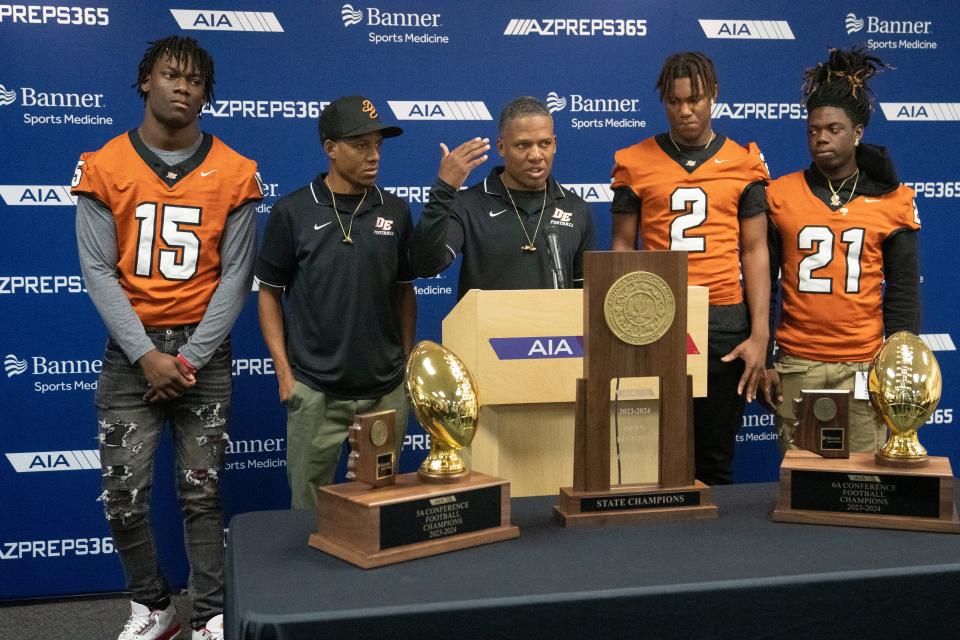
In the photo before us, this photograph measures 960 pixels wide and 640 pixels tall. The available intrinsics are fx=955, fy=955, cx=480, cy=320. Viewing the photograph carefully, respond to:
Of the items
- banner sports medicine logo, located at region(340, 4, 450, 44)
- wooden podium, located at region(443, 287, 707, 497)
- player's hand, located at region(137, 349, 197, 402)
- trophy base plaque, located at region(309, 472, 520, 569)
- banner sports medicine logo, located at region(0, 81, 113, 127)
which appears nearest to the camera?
trophy base plaque, located at region(309, 472, 520, 569)

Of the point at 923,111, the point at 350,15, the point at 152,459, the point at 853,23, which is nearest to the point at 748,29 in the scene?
the point at 853,23

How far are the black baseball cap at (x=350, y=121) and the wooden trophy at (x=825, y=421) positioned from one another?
126 centimetres

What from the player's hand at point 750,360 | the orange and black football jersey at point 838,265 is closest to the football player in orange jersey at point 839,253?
the orange and black football jersey at point 838,265

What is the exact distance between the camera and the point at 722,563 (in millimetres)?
1310

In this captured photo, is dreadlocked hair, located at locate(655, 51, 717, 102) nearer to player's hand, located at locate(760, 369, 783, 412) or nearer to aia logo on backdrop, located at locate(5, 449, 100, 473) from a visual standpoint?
player's hand, located at locate(760, 369, 783, 412)

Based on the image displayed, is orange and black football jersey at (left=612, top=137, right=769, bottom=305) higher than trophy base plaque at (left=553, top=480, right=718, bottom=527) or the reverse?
higher

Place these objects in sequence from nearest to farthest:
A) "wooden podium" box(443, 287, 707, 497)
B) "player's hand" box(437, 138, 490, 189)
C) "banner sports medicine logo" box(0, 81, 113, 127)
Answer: "wooden podium" box(443, 287, 707, 497)
"player's hand" box(437, 138, 490, 189)
"banner sports medicine logo" box(0, 81, 113, 127)

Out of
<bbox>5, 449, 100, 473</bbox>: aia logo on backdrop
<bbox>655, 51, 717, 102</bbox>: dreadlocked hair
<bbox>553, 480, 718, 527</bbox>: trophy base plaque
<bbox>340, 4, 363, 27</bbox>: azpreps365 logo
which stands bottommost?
<bbox>5, 449, 100, 473</bbox>: aia logo on backdrop

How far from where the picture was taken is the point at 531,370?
1.80 metres

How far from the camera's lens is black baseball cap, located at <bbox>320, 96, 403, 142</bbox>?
2373mm

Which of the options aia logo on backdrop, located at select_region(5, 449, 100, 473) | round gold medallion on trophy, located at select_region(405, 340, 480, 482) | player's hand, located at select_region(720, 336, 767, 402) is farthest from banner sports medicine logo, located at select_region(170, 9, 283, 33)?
round gold medallion on trophy, located at select_region(405, 340, 480, 482)

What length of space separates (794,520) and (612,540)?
1.02ft

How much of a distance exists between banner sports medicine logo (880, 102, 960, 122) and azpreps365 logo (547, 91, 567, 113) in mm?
1195

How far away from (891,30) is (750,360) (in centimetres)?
167
